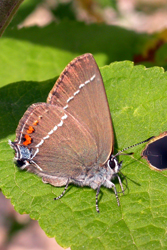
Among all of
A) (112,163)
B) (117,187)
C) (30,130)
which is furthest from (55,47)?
(117,187)

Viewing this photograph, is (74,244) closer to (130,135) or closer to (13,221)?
(130,135)

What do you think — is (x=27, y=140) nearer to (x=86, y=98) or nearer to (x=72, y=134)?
(x=72, y=134)

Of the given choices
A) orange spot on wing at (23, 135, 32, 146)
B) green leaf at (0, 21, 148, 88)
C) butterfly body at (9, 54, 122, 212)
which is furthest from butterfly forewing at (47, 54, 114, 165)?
green leaf at (0, 21, 148, 88)

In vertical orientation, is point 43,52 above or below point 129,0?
above

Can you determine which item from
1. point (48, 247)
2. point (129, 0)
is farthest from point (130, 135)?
point (129, 0)

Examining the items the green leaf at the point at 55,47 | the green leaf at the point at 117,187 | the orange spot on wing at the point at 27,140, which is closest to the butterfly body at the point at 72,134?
the orange spot on wing at the point at 27,140
